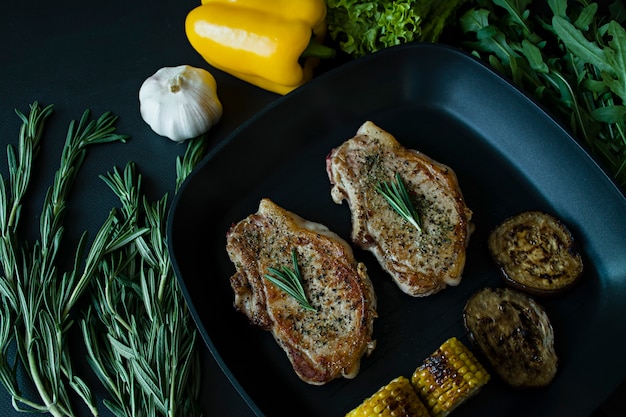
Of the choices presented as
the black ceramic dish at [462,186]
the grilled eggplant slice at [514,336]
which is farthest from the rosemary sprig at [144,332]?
the grilled eggplant slice at [514,336]

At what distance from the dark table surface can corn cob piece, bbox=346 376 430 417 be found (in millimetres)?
1405

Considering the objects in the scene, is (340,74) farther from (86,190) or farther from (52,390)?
(52,390)

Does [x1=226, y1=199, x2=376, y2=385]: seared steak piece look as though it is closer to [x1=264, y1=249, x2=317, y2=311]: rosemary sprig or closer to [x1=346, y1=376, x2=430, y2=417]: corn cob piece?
[x1=264, y1=249, x2=317, y2=311]: rosemary sprig

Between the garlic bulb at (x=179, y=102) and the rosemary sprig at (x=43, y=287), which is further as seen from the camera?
the garlic bulb at (x=179, y=102)

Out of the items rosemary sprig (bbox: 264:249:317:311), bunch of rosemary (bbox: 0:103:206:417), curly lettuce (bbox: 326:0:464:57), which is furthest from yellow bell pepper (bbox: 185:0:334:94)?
rosemary sprig (bbox: 264:249:317:311)

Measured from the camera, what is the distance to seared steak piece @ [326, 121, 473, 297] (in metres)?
2.92

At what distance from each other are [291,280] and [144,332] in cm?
69

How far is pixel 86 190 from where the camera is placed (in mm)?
3289

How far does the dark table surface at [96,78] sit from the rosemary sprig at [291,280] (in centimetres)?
75

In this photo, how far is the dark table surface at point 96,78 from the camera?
10.9 feet

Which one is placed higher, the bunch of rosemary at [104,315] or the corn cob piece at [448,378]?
the corn cob piece at [448,378]

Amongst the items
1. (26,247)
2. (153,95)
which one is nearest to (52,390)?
(26,247)

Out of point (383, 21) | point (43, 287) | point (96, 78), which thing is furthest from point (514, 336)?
point (96, 78)

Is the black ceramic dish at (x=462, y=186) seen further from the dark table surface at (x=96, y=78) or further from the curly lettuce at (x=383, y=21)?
the dark table surface at (x=96, y=78)
